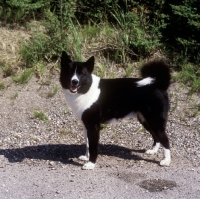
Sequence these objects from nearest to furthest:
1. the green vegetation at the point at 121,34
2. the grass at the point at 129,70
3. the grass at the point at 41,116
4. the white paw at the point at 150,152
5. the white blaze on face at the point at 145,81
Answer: the white blaze on face at the point at 145,81 < the white paw at the point at 150,152 < the grass at the point at 41,116 < the grass at the point at 129,70 < the green vegetation at the point at 121,34

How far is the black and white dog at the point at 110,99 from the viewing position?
6.21 metres

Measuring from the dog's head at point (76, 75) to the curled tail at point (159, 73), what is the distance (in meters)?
0.77

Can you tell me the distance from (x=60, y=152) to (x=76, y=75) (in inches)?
46.5

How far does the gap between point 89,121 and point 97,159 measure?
0.58 m

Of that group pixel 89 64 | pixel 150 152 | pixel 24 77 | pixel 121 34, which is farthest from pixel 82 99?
pixel 121 34

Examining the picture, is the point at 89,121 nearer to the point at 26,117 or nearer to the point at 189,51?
the point at 26,117

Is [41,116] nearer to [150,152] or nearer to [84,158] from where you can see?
[84,158]

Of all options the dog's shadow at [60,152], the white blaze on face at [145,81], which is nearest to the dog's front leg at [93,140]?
the dog's shadow at [60,152]

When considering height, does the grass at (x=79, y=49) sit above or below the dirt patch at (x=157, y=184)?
above

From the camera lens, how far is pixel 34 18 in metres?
9.84

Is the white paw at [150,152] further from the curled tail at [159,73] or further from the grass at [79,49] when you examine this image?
the grass at [79,49]

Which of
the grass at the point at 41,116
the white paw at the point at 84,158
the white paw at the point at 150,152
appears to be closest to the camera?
the white paw at the point at 84,158

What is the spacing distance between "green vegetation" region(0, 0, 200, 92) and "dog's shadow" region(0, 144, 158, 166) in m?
2.00

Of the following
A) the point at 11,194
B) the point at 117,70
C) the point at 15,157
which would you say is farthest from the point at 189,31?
the point at 11,194
